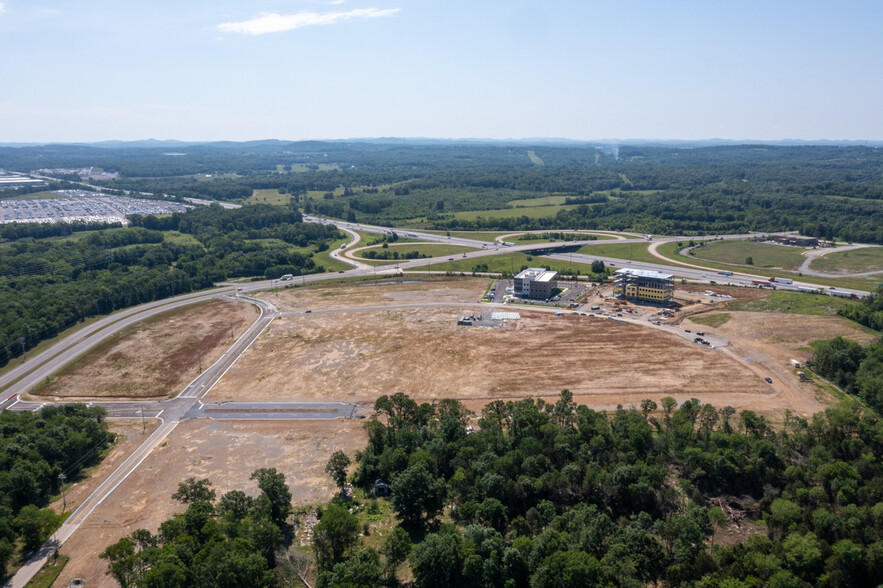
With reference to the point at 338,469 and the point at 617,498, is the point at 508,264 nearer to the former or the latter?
the point at 617,498

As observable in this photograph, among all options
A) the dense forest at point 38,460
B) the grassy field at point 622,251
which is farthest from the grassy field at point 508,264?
the dense forest at point 38,460

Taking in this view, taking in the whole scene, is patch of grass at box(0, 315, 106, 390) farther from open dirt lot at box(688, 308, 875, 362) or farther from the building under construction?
open dirt lot at box(688, 308, 875, 362)

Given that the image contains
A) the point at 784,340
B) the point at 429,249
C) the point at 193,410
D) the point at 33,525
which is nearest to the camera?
the point at 33,525

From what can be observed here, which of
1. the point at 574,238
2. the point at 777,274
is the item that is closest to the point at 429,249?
the point at 574,238

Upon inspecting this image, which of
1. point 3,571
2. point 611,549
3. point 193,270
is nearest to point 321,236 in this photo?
point 193,270

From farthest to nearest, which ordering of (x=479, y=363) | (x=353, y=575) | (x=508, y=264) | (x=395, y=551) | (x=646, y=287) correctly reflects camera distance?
(x=508, y=264)
(x=646, y=287)
(x=479, y=363)
(x=395, y=551)
(x=353, y=575)

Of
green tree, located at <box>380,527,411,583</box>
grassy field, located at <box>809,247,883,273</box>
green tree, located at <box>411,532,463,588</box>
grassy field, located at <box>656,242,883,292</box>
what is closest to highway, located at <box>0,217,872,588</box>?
grassy field, located at <box>656,242,883,292</box>

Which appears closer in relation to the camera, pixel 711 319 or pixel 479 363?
pixel 479 363

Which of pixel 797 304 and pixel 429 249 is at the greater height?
pixel 429 249
